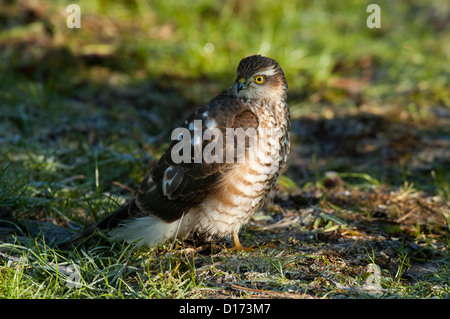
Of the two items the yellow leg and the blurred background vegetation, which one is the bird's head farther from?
the blurred background vegetation

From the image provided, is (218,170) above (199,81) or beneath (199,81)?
beneath

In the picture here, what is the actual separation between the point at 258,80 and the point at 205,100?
9.87 feet

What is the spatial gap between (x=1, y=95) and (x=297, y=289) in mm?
4262

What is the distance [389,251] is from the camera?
373 centimetres

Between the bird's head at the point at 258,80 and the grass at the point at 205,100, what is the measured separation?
1.05 m

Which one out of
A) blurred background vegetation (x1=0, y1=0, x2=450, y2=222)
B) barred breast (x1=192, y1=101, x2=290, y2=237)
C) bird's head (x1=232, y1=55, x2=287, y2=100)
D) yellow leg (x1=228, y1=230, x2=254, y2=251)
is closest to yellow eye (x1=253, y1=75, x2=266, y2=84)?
bird's head (x1=232, y1=55, x2=287, y2=100)

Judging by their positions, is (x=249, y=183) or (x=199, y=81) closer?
(x=249, y=183)

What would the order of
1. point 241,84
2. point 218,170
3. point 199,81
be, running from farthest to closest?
point 199,81 → point 241,84 → point 218,170

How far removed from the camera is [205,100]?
6.63 meters

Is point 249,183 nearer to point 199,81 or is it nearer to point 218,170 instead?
point 218,170

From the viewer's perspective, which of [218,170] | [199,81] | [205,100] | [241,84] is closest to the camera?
[218,170]

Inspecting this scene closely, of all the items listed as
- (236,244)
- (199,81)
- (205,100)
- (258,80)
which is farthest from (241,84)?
(199,81)

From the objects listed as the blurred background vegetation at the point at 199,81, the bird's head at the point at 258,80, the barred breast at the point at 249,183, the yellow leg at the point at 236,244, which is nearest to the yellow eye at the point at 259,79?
the bird's head at the point at 258,80
